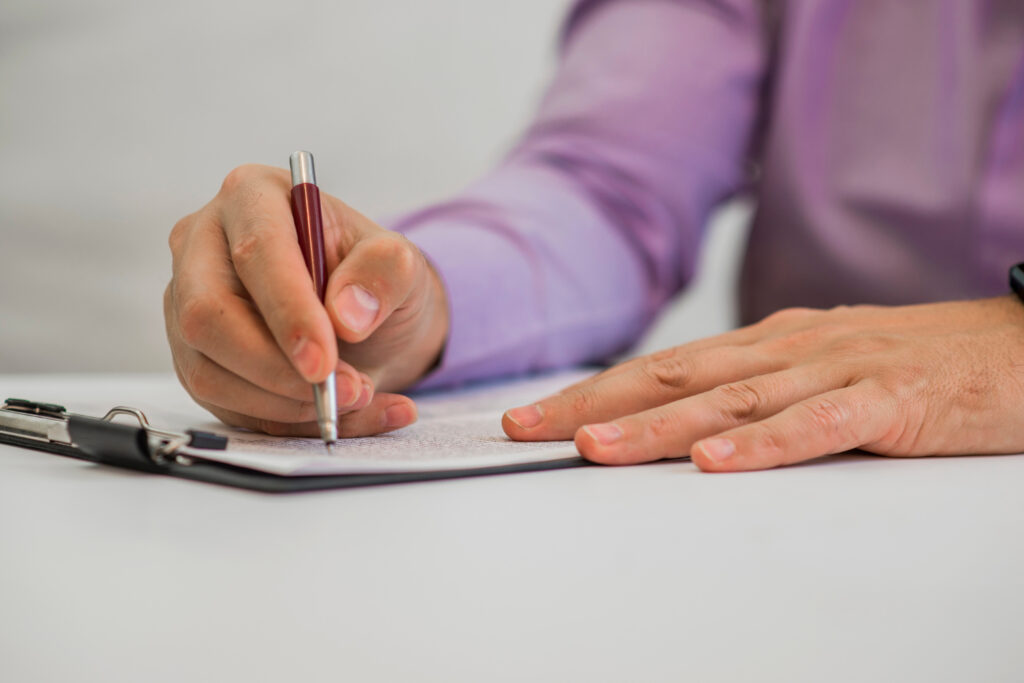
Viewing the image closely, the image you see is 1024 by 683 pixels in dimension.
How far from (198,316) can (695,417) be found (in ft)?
0.74

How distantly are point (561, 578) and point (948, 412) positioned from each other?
244 mm

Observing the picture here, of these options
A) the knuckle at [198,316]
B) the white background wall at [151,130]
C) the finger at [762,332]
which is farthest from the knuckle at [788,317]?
the white background wall at [151,130]

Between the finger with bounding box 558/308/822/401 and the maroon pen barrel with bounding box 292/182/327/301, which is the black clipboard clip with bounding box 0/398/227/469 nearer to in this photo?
the maroon pen barrel with bounding box 292/182/327/301

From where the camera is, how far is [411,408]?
0.40 metres

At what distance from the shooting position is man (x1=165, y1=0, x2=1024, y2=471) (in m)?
0.36

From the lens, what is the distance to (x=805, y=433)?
14.1 inches

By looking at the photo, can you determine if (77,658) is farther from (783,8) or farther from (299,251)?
(783,8)

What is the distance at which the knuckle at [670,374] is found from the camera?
16.9 inches

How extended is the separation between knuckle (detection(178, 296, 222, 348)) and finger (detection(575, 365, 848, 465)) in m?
0.17

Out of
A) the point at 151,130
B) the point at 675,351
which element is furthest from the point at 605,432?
the point at 151,130

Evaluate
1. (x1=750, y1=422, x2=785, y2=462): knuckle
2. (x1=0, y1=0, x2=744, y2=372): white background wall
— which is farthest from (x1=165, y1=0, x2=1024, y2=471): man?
(x1=0, y1=0, x2=744, y2=372): white background wall

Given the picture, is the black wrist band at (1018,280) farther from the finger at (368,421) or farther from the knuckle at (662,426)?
the finger at (368,421)

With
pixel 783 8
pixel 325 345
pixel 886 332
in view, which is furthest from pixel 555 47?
pixel 325 345

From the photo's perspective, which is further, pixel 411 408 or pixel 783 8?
pixel 783 8
